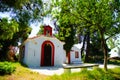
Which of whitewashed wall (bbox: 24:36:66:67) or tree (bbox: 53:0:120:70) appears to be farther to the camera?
whitewashed wall (bbox: 24:36:66:67)

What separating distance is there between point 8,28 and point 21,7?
1634 mm

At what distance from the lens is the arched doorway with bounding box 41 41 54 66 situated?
96.3 feet

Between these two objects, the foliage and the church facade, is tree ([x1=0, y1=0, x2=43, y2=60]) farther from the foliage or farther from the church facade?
the church facade

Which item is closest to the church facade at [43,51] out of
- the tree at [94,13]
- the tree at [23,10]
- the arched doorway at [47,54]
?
the arched doorway at [47,54]

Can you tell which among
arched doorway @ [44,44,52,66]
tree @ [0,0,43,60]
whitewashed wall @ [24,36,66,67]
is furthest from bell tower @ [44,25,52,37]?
tree @ [0,0,43,60]

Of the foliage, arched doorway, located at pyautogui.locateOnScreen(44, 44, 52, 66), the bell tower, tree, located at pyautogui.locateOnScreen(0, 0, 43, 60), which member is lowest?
arched doorway, located at pyautogui.locateOnScreen(44, 44, 52, 66)

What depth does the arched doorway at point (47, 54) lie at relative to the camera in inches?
1156

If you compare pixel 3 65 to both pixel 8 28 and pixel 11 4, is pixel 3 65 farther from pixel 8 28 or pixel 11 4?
pixel 11 4

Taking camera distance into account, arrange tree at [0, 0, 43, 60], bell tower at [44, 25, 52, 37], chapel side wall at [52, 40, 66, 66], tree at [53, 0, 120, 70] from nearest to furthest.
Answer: tree at [0, 0, 43, 60]
tree at [53, 0, 120, 70]
chapel side wall at [52, 40, 66, 66]
bell tower at [44, 25, 52, 37]

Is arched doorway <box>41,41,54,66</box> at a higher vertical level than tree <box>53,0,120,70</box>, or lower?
lower

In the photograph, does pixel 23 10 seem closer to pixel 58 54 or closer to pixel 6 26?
pixel 6 26

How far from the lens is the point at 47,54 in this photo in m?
29.8

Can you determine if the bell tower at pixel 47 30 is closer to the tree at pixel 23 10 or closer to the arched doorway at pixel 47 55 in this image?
the arched doorway at pixel 47 55

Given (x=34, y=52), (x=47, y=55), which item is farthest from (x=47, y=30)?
(x=34, y=52)
